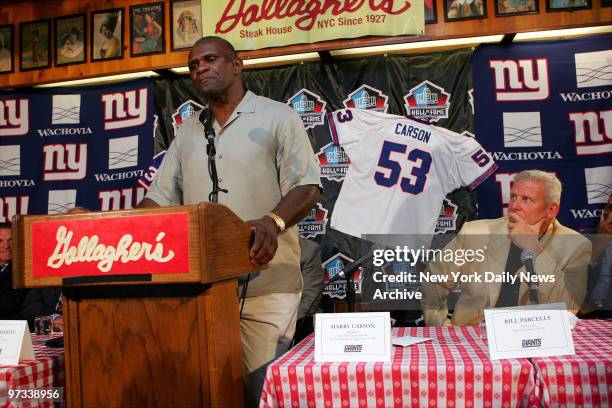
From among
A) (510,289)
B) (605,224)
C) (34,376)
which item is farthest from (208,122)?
(605,224)

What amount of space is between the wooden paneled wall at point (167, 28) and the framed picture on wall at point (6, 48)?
0.04m

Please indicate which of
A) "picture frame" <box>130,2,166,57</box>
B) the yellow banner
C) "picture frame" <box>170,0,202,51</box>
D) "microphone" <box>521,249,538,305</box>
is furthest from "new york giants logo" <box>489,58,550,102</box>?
"microphone" <box>521,249,538,305</box>

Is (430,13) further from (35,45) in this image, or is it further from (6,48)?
(6,48)

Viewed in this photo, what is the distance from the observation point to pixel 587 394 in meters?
1.35

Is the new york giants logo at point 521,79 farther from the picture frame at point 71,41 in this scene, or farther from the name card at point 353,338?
the name card at point 353,338

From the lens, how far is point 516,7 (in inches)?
174

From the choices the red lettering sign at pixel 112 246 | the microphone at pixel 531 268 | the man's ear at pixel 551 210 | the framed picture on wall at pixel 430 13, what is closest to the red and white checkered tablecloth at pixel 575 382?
the microphone at pixel 531 268

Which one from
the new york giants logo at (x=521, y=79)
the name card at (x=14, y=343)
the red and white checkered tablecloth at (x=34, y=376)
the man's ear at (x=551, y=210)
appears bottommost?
the red and white checkered tablecloth at (x=34, y=376)

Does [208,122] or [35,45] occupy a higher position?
[35,45]

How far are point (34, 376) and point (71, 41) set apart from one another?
13.5 ft

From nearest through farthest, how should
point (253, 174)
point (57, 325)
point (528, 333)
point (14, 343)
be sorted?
point (528, 333), point (14, 343), point (253, 174), point (57, 325)

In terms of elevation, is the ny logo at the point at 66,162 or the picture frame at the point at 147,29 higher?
the picture frame at the point at 147,29

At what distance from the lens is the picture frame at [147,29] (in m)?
5.00

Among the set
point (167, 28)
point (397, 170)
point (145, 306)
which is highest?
point (167, 28)
